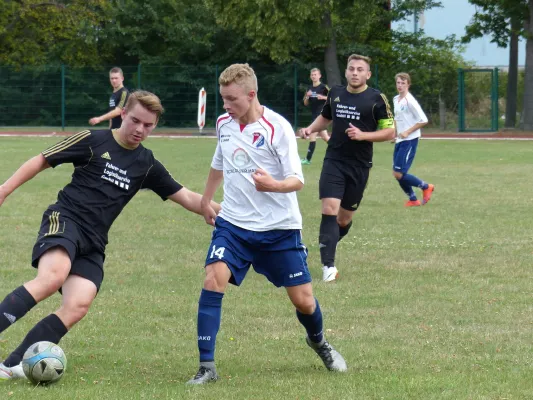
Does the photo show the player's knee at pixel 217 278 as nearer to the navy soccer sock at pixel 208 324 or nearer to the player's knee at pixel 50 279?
the navy soccer sock at pixel 208 324

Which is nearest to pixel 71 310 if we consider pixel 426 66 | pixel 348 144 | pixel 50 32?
pixel 348 144

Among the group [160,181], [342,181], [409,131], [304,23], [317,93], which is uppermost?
[304,23]

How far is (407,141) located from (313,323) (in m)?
9.76

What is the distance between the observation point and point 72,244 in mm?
5602

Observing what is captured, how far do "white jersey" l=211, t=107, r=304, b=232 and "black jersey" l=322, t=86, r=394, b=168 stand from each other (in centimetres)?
373

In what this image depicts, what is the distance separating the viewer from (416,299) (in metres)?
8.32

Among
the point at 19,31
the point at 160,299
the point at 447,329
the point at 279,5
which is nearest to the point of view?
the point at 447,329

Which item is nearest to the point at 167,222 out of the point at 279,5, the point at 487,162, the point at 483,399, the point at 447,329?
the point at 447,329

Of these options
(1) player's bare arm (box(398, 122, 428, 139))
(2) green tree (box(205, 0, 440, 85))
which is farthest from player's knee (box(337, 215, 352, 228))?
(2) green tree (box(205, 0, 440, 85))

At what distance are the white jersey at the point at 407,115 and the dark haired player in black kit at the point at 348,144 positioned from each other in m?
5.71

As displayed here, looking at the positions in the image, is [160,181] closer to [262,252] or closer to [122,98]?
[262,252]

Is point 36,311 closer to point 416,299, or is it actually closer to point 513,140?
point 416,299

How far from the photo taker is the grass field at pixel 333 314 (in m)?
5.58

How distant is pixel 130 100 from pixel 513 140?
32.1 m
